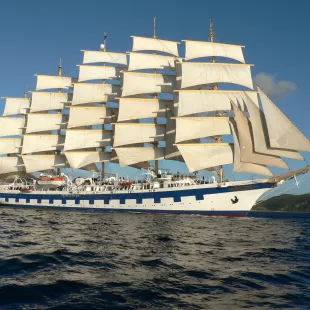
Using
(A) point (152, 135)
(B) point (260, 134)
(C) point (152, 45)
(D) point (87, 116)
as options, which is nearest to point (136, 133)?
(A) point (152, 135)

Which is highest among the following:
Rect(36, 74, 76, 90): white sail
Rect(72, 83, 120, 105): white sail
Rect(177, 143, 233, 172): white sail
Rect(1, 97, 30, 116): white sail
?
Rect(36, 74, 76, 90): white sail

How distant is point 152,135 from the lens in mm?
47000

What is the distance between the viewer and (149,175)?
42.6 metres

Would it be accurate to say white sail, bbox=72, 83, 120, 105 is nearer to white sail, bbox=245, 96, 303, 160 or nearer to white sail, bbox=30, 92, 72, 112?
white sail, bbox=30, 92, 72, 112

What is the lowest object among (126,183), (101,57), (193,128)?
(126,183)

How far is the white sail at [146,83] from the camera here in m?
48.5

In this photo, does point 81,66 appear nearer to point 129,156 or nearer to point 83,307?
point 129,156

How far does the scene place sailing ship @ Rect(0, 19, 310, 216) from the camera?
3456 cm

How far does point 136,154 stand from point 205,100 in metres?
→ 12.6

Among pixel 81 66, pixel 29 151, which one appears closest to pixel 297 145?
pixel 81 66

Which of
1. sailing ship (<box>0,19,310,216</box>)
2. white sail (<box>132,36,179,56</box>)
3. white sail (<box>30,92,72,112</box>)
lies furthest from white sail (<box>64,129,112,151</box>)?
white sail (<box>132,36,179,56</box>)

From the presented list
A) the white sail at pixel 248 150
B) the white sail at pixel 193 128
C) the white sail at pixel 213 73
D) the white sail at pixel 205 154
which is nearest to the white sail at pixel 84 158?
the white sail at pixel 193 128

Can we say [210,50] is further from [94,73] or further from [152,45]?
[94,73]

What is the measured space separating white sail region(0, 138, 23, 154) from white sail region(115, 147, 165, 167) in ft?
81.2
